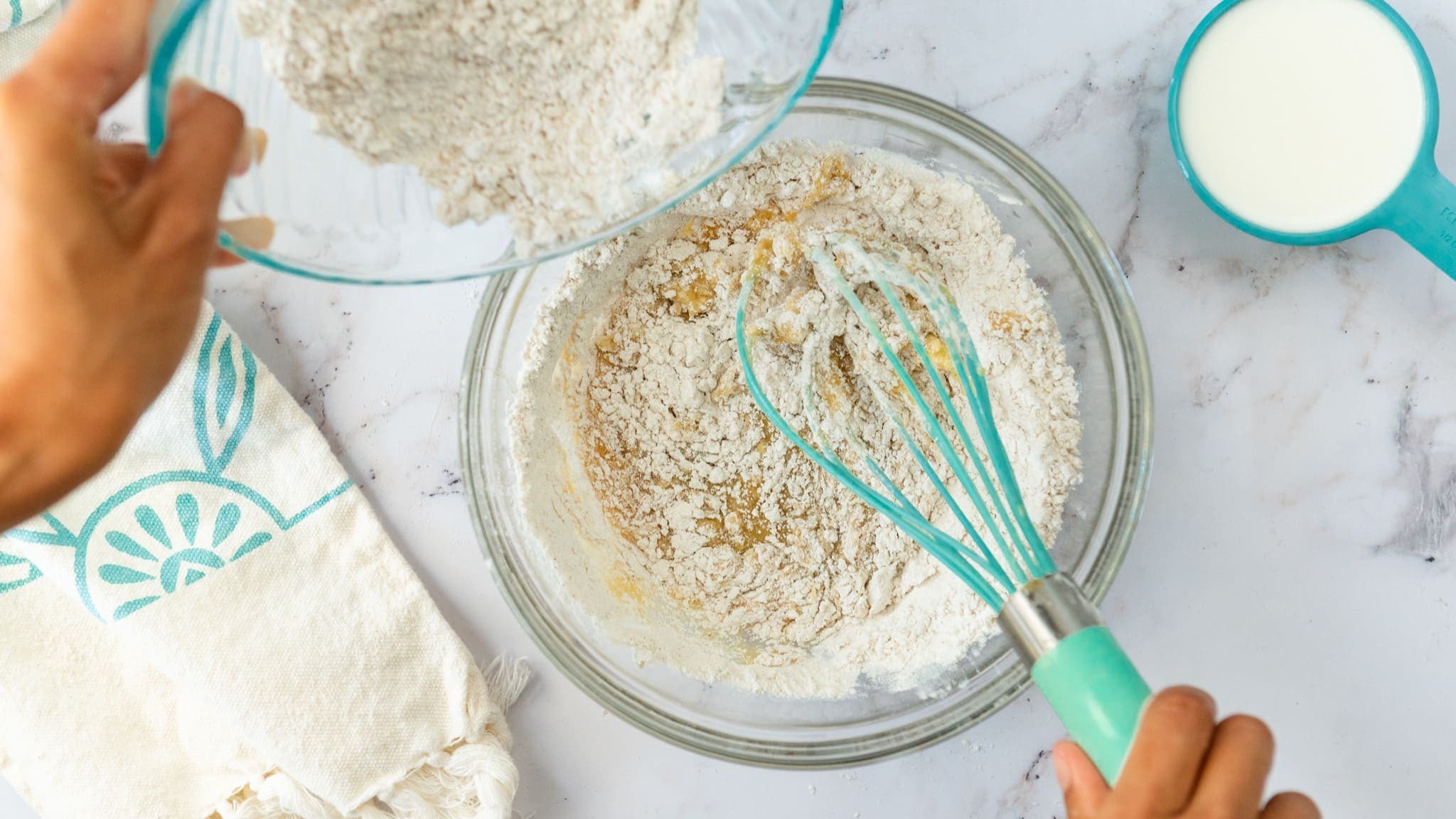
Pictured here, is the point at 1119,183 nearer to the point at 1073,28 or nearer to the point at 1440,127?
the point at 1073,28

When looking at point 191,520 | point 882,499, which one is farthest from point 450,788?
point 882,499

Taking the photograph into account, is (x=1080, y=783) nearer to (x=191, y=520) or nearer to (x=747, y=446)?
(x=747, y=446)

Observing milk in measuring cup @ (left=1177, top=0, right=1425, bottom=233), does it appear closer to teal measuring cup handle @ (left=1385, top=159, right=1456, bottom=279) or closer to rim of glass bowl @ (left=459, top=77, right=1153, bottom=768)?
teal measuring cup handle @ (left=1385, top=159, right=1456, bottom=279)

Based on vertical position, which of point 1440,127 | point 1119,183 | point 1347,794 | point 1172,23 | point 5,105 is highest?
point 5,105

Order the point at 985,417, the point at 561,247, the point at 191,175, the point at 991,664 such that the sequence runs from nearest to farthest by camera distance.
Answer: the point at 191,175
the point at 561,247
the point at 985,417
the point at 991,664

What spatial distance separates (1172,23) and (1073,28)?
0.11 m

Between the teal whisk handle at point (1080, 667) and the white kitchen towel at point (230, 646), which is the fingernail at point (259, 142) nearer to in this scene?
the white kitchen towel at point (230, 646)

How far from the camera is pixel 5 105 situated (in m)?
0.55

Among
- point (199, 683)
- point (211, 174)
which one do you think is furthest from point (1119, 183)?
point (199, 683)

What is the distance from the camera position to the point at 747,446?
3.38ft

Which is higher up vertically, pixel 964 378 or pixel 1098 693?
pixel 964 378

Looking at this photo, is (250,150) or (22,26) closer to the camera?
(250,150)

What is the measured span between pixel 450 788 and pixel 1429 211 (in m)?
1.17

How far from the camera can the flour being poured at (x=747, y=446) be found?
97 cm
